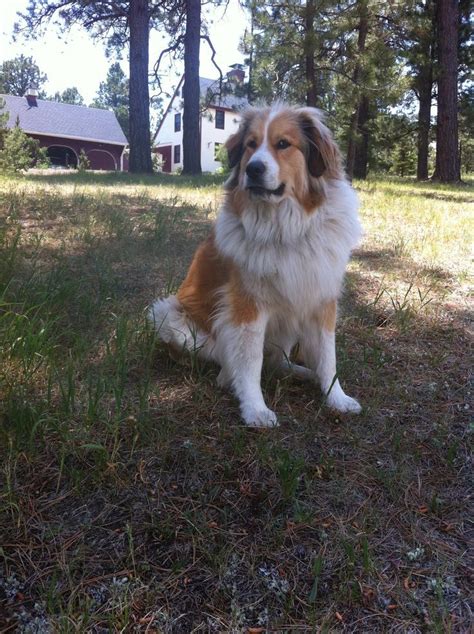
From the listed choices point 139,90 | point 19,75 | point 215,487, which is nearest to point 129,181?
point 139,90

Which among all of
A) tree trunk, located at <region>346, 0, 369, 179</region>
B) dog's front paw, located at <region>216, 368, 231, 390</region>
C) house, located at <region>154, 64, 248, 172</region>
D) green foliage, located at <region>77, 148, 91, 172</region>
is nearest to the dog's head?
dog's front paw, located at <region>216, 368, 231, 390</region>

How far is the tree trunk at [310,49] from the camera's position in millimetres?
11133

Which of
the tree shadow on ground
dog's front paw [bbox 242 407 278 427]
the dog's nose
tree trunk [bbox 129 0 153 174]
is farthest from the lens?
tree trunk [bbox 129 0 153 174]

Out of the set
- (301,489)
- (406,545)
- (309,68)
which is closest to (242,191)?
(301,489)

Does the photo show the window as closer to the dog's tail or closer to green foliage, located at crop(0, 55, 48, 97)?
green foliage, located at crop(0, 55, 48, 97)

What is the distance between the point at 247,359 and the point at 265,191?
2.77 feet

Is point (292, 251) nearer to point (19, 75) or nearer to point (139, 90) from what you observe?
point (139, 90)

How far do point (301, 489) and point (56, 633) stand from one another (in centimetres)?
99

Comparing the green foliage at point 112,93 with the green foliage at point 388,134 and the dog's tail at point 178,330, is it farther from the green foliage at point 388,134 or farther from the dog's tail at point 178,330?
the dog's tail at point 178,330

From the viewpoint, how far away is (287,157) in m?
2.67

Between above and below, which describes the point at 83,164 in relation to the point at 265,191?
above

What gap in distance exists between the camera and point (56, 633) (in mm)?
1452

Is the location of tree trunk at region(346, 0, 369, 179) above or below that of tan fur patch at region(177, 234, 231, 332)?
above

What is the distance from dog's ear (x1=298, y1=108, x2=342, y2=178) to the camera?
2.74 m
